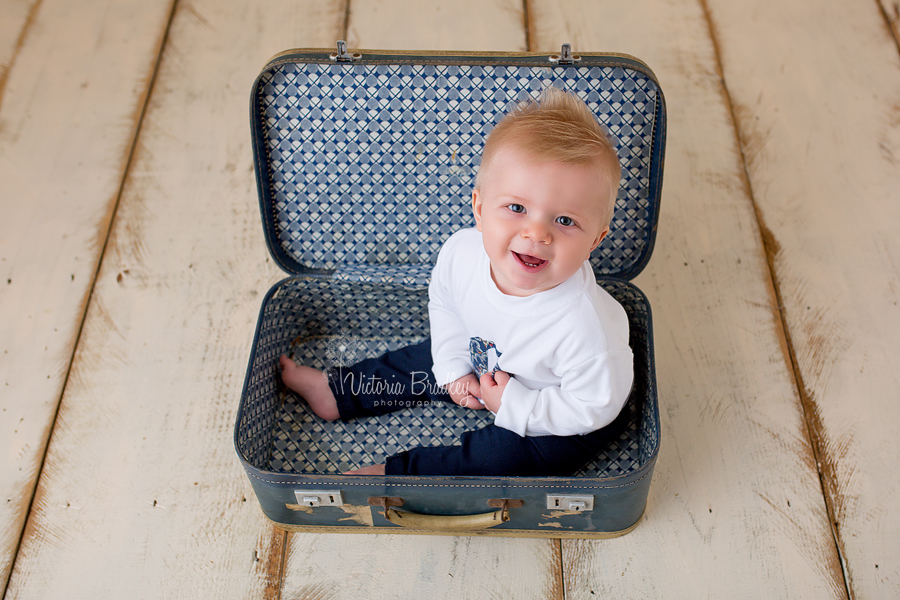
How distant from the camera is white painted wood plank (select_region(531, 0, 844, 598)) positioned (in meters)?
1.03

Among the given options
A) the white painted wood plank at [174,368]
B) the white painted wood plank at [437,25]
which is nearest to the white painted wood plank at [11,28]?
the white painted wood plank at [174,368]

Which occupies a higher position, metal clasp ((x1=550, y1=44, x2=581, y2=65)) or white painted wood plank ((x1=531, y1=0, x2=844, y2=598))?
metal clasp ((x1=550, y1=44, x2=581, y2=65))

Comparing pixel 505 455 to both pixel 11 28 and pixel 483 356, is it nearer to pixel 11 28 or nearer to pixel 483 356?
pixel 483 356

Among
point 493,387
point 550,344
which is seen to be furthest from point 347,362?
point 550,344

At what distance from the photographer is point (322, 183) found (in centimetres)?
112

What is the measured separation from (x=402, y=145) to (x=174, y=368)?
541 mm

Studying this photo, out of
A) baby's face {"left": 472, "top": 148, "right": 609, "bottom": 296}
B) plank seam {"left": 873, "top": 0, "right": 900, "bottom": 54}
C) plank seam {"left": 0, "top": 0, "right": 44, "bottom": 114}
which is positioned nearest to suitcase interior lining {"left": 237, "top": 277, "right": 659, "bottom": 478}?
baby's face {"left": 472, "top": 148, "right": 609, "bottom": 296}

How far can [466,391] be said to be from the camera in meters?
1.09

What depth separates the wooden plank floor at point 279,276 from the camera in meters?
1.04

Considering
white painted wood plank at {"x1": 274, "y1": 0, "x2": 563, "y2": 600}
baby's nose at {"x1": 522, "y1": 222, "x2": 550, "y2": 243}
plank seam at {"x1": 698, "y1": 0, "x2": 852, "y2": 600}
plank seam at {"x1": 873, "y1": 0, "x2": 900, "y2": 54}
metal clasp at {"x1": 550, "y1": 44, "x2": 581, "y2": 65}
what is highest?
metal clasp at {"x1": 550, "y1": 44, "x2": 581, "y2": 65}

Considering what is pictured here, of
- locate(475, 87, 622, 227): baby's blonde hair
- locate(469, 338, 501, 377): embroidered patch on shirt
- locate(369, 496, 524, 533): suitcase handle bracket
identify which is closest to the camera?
locate(475, 87, 622, 227): baby's blonde hair

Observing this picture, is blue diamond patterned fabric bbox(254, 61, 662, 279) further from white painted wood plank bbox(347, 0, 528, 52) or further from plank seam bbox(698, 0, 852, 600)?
white painted wood plank bbox(347, 0, 528, 52)

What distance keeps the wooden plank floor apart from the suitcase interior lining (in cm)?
9

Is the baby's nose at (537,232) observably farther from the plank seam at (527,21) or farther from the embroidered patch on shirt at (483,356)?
the plank seam at (527,21)
